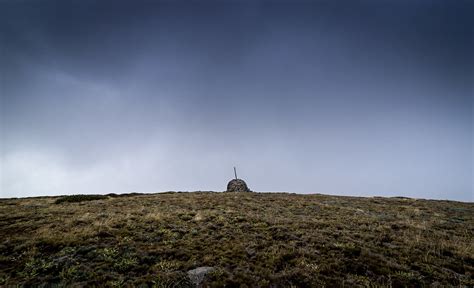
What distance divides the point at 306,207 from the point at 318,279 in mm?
14445

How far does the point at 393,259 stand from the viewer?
9.40 m

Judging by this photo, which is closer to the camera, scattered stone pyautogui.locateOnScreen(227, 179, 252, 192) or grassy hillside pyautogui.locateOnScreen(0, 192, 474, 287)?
grassy hillside pyautogui.locateOnScreen(0, 192, 474, 287)

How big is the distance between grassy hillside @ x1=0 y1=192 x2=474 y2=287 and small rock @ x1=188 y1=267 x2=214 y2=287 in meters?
0.22

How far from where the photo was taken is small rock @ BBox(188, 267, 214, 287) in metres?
7.53

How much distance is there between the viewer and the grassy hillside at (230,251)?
777 centimetres

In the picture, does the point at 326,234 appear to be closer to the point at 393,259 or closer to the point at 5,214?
the point at 393,259

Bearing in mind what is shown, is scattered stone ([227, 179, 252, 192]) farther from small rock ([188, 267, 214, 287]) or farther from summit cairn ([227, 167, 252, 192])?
small rock ([188, 267, 214, 287])

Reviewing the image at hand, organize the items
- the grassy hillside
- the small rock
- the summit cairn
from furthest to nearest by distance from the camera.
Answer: the summit cairn, the grassy hillside, the small rock

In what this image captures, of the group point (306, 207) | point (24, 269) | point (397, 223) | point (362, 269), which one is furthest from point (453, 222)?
point (24, 269)

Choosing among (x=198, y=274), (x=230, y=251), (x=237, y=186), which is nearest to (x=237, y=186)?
(x=237, y=186)

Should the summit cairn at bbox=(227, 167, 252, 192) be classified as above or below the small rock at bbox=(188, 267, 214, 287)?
above

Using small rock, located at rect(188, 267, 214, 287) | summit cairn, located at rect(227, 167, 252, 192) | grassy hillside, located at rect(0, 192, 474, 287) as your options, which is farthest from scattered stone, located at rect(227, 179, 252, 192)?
small rock, located at rect(188, 267, 214, 287)

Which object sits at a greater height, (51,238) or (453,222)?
(51,238)

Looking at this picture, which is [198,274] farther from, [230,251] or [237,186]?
[237,186]
